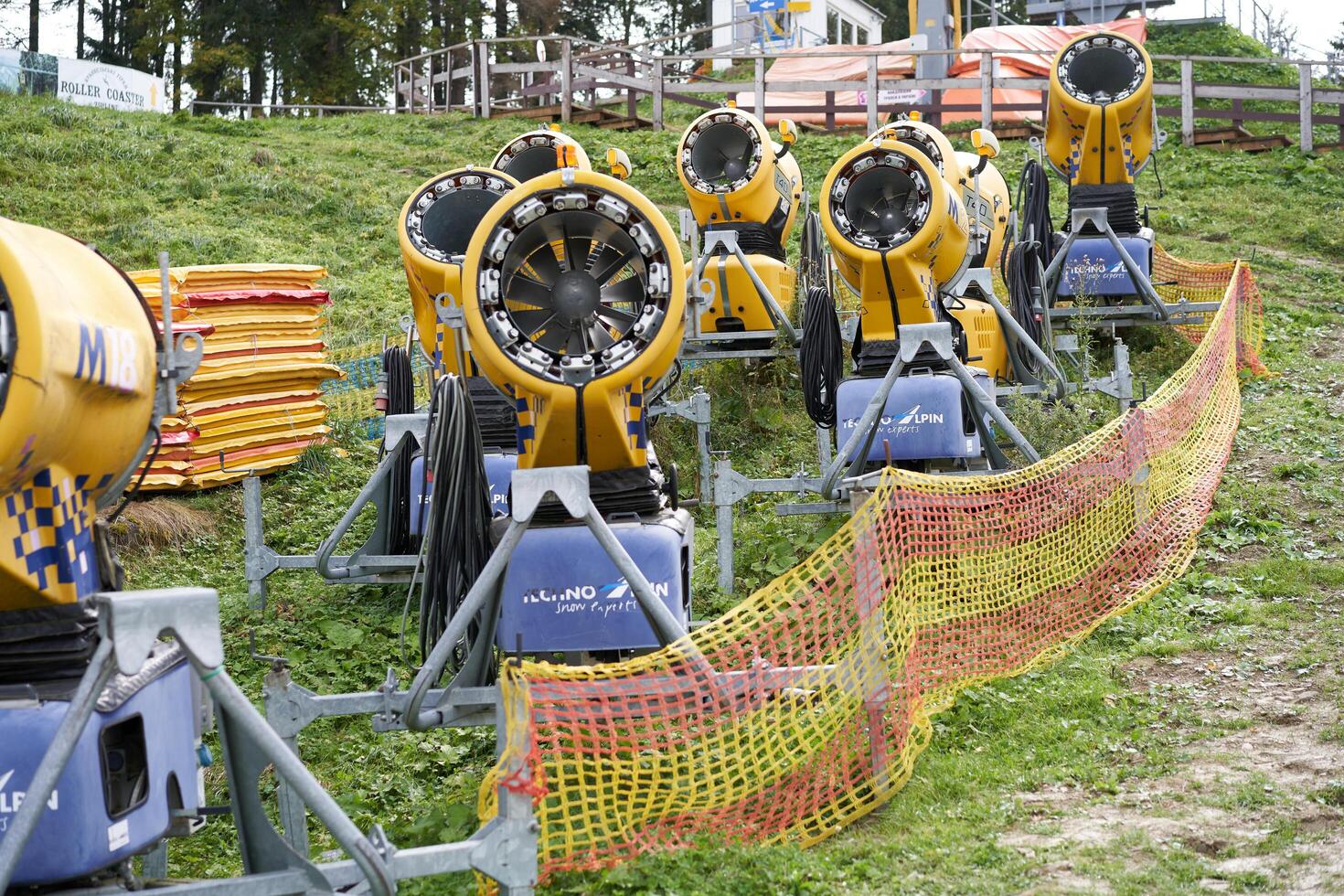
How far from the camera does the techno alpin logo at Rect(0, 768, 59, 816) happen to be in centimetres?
377

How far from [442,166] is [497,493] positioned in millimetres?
15757

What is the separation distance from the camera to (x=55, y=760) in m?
3.59

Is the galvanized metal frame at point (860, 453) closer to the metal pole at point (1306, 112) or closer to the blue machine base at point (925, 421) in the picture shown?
the blue machine base at point (925, 421)

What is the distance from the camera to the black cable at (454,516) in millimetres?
6004

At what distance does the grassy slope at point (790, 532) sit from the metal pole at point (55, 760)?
6.15 feet

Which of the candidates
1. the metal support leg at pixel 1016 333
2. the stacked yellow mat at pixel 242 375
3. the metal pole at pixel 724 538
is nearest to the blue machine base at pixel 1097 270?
the metal support leg at pixel 1016 333

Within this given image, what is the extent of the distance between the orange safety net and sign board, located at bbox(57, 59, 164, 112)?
23.2 metres

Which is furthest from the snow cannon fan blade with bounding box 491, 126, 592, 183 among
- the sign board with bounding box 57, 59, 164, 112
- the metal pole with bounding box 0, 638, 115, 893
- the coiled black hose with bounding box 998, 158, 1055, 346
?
the sign board with bounding box 57, 59, 164, 112

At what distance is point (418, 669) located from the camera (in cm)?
561

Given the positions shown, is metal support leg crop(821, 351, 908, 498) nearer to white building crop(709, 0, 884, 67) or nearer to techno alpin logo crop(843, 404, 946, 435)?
techno alpin logo crop(843, 404, 946, 435)

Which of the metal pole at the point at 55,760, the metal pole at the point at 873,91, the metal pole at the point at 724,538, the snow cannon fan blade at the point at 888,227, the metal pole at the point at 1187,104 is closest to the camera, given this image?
the metal pole at the point at 55,760

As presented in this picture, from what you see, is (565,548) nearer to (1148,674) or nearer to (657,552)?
(657,552)

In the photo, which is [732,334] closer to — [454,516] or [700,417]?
[700,417]

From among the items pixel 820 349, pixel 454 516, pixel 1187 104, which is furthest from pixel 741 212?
pixel 1187 104
